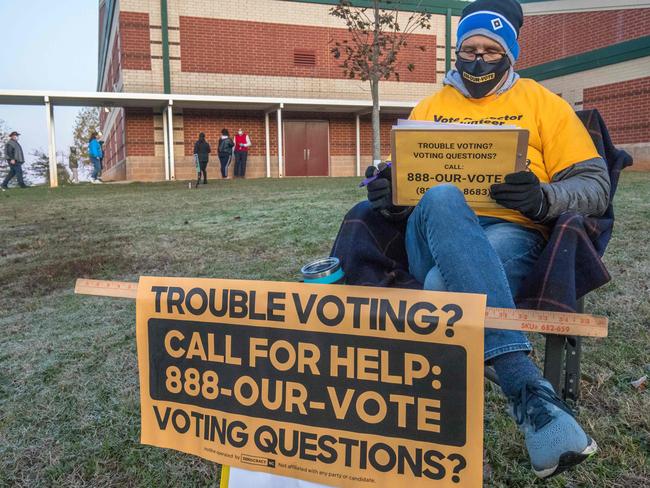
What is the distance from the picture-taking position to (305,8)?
20922 mm

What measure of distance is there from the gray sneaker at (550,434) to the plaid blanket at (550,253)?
334 mm

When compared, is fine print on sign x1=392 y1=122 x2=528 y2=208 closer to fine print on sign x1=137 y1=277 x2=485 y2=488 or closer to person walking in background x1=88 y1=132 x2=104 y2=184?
fine print on sign x1=137 y1=277 x2=485 y2=488

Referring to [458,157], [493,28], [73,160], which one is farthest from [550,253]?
[73,160]

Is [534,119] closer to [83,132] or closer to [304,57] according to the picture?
[304,57]

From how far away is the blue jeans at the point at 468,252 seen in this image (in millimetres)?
1609

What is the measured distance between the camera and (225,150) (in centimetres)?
1889

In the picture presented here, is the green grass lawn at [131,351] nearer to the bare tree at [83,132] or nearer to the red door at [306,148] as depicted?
the red door at [306,148]

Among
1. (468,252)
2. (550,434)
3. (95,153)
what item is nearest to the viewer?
(550,434)

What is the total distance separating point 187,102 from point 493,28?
17957 mm

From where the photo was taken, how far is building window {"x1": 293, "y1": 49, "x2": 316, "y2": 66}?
20938mm

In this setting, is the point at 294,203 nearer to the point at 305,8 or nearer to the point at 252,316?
the point at 252,316

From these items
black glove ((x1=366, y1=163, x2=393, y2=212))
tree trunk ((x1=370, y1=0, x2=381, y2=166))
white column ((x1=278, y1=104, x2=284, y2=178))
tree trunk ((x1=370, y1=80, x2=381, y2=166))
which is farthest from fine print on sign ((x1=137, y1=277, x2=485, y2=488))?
white column ((x1=278, y1=104, x2=284, y2=178))

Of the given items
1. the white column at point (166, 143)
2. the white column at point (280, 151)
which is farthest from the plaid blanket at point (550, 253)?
the white column at point (166, 143)

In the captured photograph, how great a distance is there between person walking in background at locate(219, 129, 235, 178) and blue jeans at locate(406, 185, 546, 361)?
17.4m
